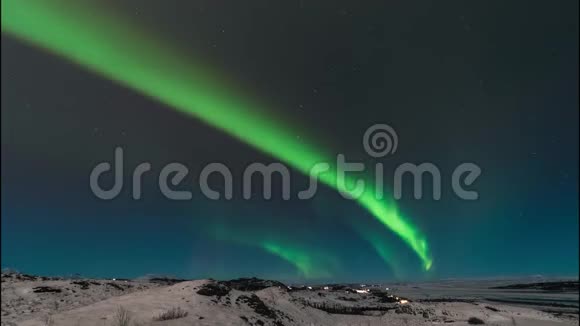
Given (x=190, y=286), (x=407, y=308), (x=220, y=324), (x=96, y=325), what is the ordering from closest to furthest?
(x=96, y=325) → (x=220, y=324) → (x=190, y=286) → (x=407, y=308)

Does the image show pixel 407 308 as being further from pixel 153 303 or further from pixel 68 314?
pixel 68 314

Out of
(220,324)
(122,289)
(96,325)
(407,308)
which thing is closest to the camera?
(96,325)

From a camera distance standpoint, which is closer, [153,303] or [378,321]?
[153,303]

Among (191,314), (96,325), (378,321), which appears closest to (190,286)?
(191,314)

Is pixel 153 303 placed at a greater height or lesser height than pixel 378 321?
greater

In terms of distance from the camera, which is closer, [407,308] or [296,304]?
[296,304]

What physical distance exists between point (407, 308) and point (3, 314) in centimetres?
3445

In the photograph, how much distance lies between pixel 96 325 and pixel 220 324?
597cm

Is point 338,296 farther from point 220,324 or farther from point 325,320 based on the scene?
point 220,324

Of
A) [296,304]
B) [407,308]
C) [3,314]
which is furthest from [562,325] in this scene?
[3,314]

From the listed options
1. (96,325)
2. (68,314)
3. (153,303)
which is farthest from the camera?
(153,303)

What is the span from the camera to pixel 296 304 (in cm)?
3064

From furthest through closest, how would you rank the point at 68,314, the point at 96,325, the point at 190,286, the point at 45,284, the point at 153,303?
the point at 190,286
the point at 45,284
the point at 153,303
the point at 68,314
the point at 96,325

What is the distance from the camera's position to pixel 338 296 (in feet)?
170
